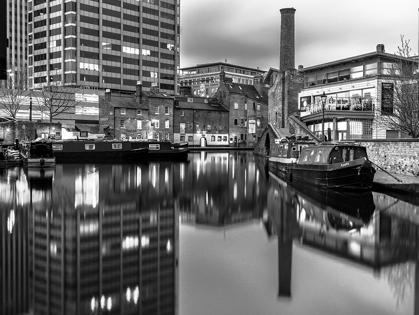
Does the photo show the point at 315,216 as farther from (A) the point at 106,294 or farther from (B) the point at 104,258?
(A) the point at 106,294

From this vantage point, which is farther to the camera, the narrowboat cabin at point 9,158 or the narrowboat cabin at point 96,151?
the narrowboat cabin at point 96,151

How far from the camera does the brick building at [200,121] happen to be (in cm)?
6681

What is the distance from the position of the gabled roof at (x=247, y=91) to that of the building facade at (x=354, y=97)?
1286 inches

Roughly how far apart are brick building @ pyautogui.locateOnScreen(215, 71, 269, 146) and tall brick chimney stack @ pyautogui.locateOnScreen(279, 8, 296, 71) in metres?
27.9

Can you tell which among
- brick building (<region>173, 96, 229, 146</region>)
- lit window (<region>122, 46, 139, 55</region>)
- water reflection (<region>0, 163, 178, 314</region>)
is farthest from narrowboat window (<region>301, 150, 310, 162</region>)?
lit window (<region>122, 46, 139, 55</region>)

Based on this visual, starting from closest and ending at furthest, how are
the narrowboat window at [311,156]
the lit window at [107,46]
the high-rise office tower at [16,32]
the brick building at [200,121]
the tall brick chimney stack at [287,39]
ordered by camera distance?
the narrowboat window at [311,156], the tall brick chimney stack at [287,39], the brick building at [200,121], the lit window at [107,46], the high-rise office tower at [16,32]

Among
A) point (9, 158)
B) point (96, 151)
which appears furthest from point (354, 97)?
point (9, 158)

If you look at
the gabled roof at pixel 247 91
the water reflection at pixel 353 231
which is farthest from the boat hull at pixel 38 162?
the gabled roof at pixel 247 91

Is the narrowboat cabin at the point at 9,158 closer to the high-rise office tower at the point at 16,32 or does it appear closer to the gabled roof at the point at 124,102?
the gabled roof at the point at 124,102

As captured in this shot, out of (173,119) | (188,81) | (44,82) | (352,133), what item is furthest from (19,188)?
(188,81)

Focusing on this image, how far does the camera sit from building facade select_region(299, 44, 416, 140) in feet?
104

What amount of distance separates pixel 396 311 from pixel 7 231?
26.7 feet

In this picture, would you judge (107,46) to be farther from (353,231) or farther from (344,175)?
(353,231)

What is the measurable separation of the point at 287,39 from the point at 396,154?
26.2m
